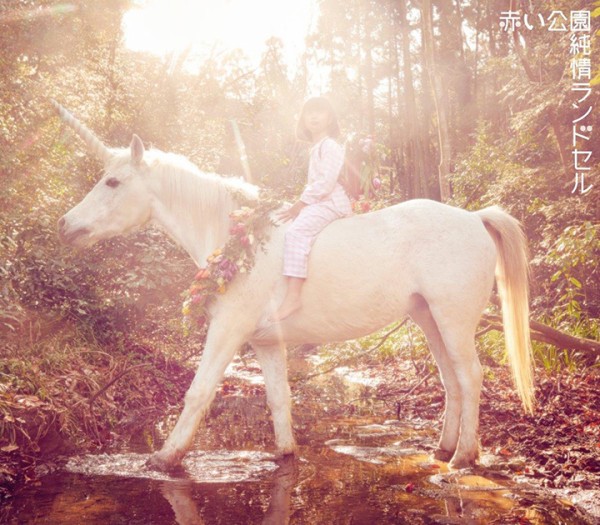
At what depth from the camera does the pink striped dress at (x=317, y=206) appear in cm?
445

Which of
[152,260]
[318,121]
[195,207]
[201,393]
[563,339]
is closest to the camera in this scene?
[201,393]

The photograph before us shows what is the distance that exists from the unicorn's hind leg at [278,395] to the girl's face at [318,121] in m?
1.77

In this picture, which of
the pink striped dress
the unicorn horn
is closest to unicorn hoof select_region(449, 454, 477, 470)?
the pink striped dress

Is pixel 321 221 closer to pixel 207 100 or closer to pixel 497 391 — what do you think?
pixel 497 391

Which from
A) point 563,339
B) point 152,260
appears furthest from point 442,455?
point 152,260

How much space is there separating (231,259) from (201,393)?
3.24 feet

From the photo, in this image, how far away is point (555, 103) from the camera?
10.0 metres

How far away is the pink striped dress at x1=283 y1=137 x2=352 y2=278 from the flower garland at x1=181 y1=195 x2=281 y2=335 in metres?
0.24

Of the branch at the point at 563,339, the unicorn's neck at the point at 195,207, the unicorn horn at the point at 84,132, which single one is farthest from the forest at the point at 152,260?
the unicorn horn at the point at 84,132

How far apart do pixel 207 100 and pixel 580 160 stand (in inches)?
477

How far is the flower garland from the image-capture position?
14.4 ft

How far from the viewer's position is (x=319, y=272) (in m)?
4.50

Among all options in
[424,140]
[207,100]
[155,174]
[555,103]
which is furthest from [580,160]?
[424,140]

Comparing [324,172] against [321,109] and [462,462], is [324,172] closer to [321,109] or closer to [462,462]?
[321,109]
